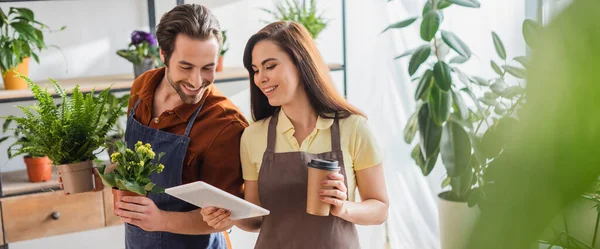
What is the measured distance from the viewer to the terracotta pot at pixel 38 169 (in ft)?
11.1

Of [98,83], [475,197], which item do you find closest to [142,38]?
[98,83]

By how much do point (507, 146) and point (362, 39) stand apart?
14.8 ft

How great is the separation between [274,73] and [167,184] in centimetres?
44

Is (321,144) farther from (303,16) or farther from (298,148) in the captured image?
(303,16)

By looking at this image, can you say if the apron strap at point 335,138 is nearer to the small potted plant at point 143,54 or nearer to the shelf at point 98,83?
the shelf at point 98,83

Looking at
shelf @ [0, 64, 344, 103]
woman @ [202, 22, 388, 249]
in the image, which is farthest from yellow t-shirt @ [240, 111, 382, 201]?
shelf @ [0, 64, 344, 103]

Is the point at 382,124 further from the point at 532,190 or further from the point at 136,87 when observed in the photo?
the point at 532,190

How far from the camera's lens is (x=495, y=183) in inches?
5.3

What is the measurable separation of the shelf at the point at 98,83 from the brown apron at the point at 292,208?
4.79 ft

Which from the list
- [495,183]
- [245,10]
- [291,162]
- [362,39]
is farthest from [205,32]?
[362,39]

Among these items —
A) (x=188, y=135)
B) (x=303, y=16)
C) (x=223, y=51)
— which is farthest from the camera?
(x=303, y=16)

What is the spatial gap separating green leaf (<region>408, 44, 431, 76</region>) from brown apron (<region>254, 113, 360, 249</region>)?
5.12 ft

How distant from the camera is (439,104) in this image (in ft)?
11.2

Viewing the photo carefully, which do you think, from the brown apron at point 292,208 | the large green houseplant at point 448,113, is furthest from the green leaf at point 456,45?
the brown apron at point 292,208
